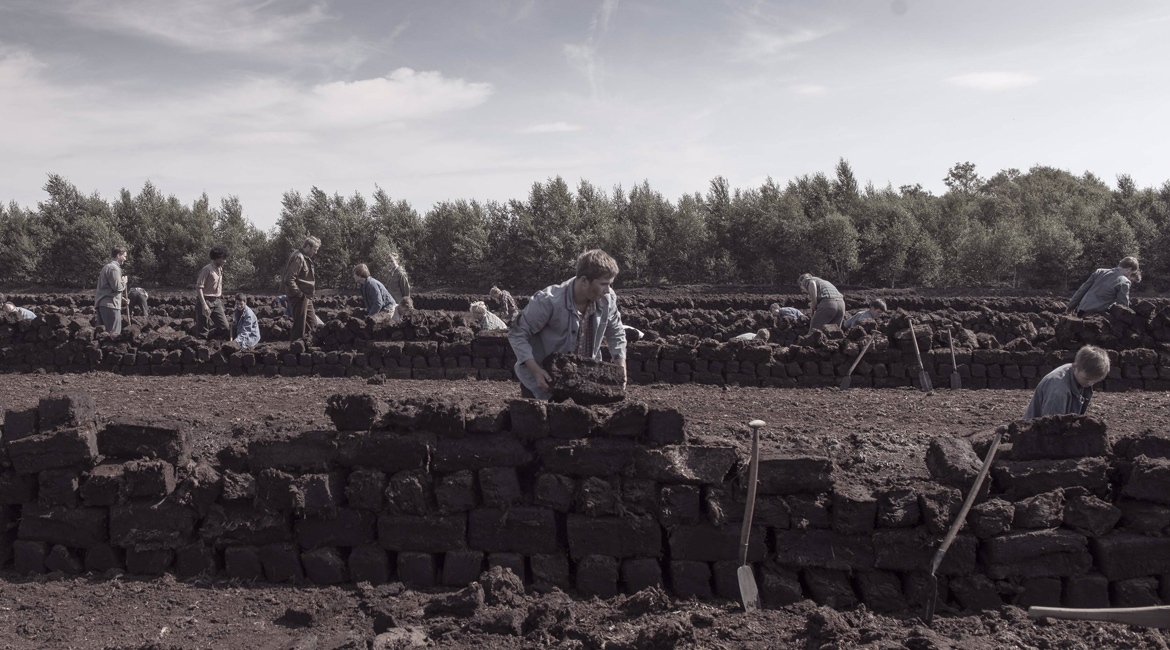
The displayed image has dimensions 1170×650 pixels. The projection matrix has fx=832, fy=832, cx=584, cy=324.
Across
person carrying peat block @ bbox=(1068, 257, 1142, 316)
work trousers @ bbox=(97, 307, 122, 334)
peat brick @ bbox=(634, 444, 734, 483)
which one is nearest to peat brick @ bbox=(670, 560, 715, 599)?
peat brick @ bbox=(634, 444, 734, 483)

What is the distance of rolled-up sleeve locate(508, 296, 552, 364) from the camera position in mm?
5402

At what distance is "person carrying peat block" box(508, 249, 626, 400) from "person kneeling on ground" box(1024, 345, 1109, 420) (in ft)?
9.70

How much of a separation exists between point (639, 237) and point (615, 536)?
37895 mm

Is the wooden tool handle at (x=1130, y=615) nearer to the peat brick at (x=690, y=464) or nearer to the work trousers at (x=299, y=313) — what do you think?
the peat brick at (x=690, y=464)

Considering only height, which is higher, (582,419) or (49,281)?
(49,281)

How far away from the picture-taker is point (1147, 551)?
4.66 m

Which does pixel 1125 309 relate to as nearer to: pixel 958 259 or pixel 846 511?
pixel 846 511

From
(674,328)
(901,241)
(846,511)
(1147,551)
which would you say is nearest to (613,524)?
(846,511)

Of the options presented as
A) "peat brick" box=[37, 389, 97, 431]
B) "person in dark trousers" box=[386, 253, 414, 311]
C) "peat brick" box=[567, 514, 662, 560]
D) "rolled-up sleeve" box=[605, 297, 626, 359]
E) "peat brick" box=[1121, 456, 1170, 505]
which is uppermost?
"person in dark trousers" box=[386, 253, 414, 311]

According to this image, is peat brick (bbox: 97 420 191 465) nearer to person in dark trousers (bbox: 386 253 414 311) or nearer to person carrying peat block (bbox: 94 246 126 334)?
person carrying peat block (bbox: 94 246 126 334)

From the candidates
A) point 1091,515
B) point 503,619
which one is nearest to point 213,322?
point 503,619

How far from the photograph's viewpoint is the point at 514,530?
5.07 m

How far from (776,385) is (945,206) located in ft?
111

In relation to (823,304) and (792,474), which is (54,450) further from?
(823,304)
